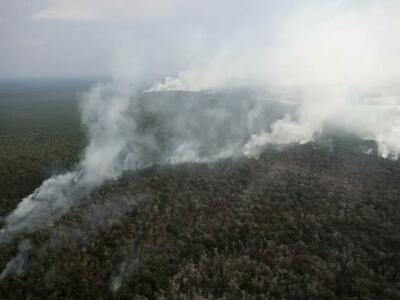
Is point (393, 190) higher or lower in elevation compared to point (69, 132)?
higher

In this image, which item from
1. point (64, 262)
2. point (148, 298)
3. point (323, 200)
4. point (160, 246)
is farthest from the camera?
point (323, 200)

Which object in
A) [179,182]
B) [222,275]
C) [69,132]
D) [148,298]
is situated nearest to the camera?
[148,298]

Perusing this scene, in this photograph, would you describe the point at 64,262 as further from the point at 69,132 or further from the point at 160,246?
the point at 69,132

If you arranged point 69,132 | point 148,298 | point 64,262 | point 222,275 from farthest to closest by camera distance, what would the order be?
point 69,132 < point 64,262 < point 222,275 < point 148,298

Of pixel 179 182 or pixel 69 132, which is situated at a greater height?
pixel 179 182

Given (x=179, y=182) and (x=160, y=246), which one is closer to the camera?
(x=160, y=246)

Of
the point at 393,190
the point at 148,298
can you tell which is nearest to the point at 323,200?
the point at 393,190

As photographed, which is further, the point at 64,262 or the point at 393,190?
the point at 393,190

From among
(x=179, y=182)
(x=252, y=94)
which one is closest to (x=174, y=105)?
(x=252, y=94)

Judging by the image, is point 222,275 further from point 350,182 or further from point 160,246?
point 350,182
